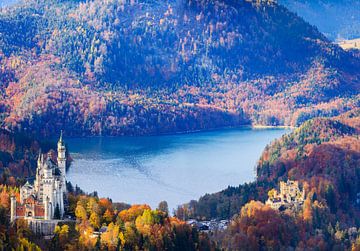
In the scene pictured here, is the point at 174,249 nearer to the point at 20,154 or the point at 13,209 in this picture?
the point at 13,209

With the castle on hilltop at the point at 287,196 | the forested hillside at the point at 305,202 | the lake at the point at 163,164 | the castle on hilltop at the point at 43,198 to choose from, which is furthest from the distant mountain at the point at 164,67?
the castle on hilltop at the point at 43,198

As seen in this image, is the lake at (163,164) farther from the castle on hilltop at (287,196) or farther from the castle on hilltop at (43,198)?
the castle on hilltop at (43,198)

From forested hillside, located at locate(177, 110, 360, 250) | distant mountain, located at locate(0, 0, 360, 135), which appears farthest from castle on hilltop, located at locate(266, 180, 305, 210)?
distant mountain, located at locate(0, 0, 360, 135)

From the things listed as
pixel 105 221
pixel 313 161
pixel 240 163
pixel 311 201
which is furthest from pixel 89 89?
pixel 105 221

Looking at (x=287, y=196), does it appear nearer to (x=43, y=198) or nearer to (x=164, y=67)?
(x=43, y=198)

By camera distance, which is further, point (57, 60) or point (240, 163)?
point (57, 60)
